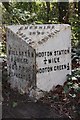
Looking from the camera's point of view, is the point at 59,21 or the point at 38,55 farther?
the point at 59,21

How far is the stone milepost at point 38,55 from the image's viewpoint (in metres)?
3.37

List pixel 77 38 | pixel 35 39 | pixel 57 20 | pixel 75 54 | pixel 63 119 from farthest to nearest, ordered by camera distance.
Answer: pixel 57 20 < pixel 77 38 < pixel 75 54 < pixel 35 39 < pixel 63 119

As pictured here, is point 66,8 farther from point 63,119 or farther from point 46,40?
point 63,119

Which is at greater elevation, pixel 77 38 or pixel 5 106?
pixel 77 38

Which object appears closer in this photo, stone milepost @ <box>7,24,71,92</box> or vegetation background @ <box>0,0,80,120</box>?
vegetation background @ <box>0,0,80,120</box>

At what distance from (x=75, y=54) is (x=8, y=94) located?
1.25m

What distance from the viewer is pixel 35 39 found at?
341cm

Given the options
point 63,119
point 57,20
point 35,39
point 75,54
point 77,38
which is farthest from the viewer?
point 57,20

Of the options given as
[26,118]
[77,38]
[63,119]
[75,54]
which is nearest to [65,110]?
[63,119]

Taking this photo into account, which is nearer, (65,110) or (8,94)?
(65,110)

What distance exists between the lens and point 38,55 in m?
3.36

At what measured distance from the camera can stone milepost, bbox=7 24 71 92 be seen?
11.1 feet

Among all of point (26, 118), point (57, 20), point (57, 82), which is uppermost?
point (57, 20)

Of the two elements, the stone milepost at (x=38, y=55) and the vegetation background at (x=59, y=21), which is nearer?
the vegetation background at (x=59, y=21)
